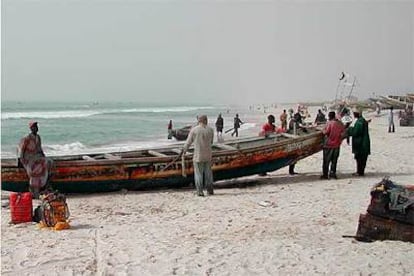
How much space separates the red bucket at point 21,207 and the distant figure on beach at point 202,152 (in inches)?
118

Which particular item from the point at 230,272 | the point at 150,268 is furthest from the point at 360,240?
the point at 150,268

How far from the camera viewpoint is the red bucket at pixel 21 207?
7457mm

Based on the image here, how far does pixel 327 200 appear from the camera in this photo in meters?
8.38

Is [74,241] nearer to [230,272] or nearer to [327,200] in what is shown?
[230,272]

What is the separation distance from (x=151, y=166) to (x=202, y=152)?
4.22 ft

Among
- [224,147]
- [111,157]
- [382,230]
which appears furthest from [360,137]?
[382,230]

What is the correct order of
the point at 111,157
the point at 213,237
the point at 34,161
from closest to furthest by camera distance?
the point at 213,237
the point at 34,161
the point at 111,157

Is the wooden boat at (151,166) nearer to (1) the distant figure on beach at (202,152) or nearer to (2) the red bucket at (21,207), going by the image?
(1) the distant figure on beach at (202,152)

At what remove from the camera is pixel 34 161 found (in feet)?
30.1

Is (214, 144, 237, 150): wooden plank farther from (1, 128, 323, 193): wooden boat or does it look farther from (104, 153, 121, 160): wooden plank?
(104, 153, 121, 160): wooden plank

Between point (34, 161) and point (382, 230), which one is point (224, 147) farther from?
point (382, 230)

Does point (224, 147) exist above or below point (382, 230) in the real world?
above

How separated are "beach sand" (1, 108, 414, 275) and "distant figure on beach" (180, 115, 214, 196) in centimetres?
32

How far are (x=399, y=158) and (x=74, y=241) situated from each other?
33.5ft
